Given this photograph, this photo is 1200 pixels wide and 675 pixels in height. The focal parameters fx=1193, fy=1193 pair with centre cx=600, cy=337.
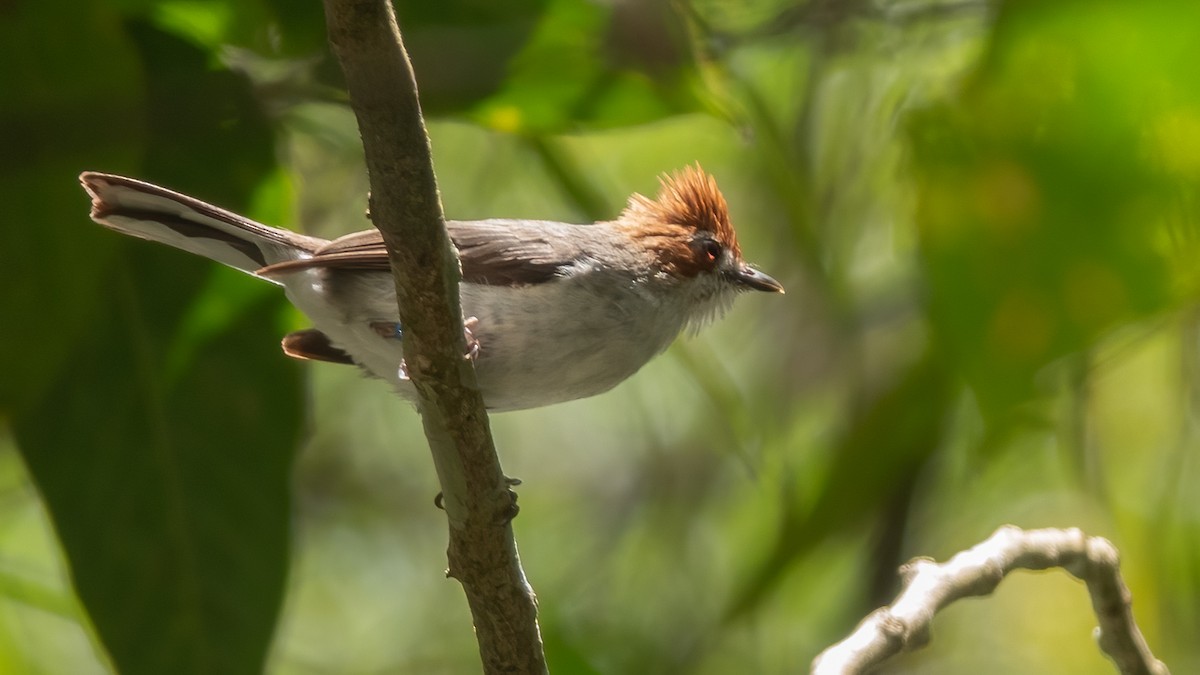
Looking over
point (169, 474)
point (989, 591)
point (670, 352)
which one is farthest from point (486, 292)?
point (670, 352)

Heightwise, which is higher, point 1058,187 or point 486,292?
point 486,292

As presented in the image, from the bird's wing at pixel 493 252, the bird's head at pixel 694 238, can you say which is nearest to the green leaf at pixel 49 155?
the bird's wing at pixel 493 252

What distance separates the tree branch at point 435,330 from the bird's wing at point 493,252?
34.7 inches

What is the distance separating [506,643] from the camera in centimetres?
260

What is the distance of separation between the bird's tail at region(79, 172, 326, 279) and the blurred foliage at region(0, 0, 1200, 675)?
28 cm

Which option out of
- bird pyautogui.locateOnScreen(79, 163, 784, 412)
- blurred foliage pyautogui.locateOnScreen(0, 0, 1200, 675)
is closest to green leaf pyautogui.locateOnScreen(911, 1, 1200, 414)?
blurred foliage pyautogui.locateOnScreen(0, 0, 1200, 675)

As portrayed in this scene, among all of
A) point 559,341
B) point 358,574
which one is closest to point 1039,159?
point 559,341

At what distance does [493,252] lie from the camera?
11.2 ft

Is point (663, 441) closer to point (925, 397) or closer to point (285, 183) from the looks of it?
point (925, 397)

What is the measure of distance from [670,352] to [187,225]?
2.14 m

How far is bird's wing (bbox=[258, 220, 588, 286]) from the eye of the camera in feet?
10.6

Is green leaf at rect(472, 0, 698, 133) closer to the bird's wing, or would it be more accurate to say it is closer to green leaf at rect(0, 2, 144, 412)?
the bird's wing

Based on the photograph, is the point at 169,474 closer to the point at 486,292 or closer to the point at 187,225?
the point at 187,225

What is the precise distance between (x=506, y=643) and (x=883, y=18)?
9.91ft
